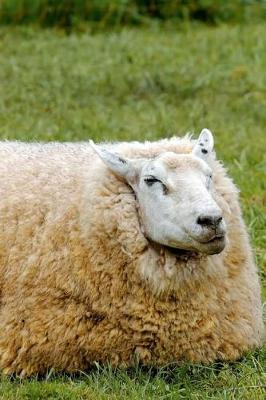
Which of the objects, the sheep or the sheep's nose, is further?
the sheep

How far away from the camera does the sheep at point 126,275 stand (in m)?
5.90

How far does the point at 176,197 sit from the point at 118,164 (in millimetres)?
381

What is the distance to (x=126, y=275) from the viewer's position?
5.95m

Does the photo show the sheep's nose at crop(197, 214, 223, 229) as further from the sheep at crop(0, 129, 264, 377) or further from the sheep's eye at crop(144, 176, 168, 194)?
the sheep's eye at crop(144, 176, 168, 194)

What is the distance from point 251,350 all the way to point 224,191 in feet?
2.45

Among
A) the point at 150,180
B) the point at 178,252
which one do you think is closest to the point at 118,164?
the point at 150,180

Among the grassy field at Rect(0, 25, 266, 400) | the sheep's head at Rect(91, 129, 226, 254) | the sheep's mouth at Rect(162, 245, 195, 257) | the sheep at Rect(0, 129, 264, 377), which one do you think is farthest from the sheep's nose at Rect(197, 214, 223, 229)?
the grassy field at Rect(0, 25, 266, 400)

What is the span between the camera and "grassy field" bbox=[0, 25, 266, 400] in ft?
32.3

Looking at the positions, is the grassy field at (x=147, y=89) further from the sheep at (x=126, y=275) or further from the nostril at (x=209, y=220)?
the nostril at (x=209, y=220)

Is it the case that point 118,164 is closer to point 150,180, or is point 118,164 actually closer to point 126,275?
point 150,180

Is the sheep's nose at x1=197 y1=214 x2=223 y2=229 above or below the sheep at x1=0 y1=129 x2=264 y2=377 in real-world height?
above

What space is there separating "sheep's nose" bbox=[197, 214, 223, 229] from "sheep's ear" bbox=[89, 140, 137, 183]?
1.87 ft

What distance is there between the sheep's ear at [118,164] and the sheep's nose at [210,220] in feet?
1.87

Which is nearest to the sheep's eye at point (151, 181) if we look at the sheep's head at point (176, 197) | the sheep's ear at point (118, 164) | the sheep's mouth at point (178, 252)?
the sheep's head at point (176, 197)
